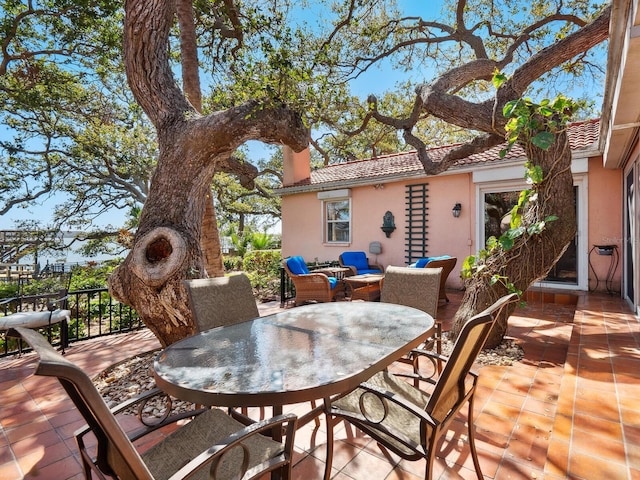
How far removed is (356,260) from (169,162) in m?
5.95

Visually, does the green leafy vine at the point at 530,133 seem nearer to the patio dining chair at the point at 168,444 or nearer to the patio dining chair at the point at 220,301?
the patio dining chair at the point at 220,301

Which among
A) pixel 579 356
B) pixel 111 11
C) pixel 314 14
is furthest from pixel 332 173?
pixel 579 356

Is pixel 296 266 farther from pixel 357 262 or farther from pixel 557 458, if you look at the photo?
pixel 557 458

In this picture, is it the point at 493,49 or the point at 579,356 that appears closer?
the point at 579,356

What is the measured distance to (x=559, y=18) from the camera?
6781mm

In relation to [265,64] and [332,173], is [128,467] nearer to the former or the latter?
[265,64]

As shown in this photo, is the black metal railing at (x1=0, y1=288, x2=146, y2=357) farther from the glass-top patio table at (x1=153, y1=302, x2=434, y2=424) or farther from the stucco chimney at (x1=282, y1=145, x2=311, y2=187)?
the stucco chimney at (x1=282, y1=145, x2=311, y2=187)

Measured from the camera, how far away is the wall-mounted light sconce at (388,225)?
30.8 feet

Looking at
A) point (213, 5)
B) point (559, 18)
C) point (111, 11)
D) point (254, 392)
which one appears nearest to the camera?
point (254, 392)

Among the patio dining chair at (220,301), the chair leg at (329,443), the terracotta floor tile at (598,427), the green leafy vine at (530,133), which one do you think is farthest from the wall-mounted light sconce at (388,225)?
the chair leg at (329,443)

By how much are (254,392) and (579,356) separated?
339 cm

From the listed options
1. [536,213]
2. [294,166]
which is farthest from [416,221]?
[536,213]

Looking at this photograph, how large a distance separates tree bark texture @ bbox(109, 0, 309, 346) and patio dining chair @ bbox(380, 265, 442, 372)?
6.56 ft

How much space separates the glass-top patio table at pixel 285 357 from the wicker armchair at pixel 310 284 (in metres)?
3.57
